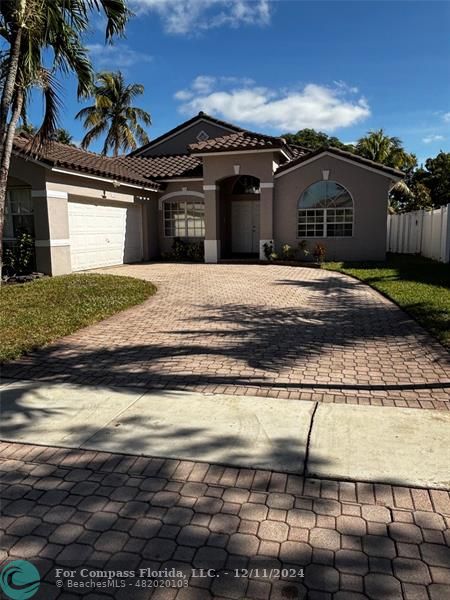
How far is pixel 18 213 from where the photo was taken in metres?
15.2

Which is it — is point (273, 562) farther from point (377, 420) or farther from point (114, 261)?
point (114, 261)

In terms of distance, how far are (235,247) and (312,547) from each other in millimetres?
20230

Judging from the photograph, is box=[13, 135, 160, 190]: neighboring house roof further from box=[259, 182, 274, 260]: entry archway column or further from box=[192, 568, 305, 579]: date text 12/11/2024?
box=[192, 568, 305, 579]: date text 12/11/2024

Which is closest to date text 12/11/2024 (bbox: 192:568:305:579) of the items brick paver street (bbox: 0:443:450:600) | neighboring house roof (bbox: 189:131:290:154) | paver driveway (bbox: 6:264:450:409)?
brick paver street (bbox: 0:443:450:600)

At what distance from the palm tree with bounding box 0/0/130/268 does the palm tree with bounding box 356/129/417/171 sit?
23453mm

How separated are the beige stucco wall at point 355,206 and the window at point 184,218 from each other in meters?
3.64

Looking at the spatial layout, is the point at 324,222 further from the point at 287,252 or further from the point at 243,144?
the point at 243,144

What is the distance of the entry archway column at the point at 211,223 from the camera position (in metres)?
19.4

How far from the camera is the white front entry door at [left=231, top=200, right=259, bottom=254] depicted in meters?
22.1

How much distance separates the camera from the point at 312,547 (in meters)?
2.79

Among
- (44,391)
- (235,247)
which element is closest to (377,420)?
(44,391)

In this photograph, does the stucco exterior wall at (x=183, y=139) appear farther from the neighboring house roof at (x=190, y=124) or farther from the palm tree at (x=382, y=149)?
the palm tree at (x=382, y=149)

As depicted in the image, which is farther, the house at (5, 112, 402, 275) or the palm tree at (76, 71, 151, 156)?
the palm tree at (76, 71, 151, 156)

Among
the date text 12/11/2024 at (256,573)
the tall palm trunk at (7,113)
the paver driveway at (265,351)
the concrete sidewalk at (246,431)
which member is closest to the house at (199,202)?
the tall palm trunk at (7,113)
